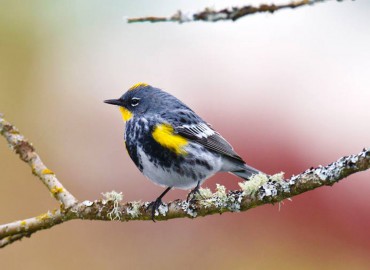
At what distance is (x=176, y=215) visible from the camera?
9.23 ft

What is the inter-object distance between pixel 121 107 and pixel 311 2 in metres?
2.96

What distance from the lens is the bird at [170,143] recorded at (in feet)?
11.4

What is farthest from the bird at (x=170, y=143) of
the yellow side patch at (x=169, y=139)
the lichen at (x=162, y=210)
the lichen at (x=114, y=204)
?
the lichen at (x=114, y=204)

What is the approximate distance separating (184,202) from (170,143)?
Answer: 830 mm

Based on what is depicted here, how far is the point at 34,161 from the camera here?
113 inches

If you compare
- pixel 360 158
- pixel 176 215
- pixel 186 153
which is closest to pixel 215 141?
pixel 186 153

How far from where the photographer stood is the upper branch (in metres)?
2.75

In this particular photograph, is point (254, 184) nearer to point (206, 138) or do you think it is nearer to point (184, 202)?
point (184, 202)

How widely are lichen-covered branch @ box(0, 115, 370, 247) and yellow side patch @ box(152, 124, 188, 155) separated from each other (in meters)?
0.57

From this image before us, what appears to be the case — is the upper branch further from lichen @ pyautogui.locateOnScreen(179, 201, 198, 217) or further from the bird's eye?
the bird's eye

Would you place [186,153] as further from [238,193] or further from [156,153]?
[238,193]

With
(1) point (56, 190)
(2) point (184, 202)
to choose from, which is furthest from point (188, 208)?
(1) point (56, 190)

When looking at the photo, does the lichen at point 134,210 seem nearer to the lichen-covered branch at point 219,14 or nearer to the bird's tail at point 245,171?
the bird's tail at point 245,171

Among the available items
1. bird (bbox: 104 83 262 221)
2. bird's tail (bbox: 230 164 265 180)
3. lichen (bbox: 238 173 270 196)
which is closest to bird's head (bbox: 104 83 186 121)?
bird (bbox: 104 83 262 221)
